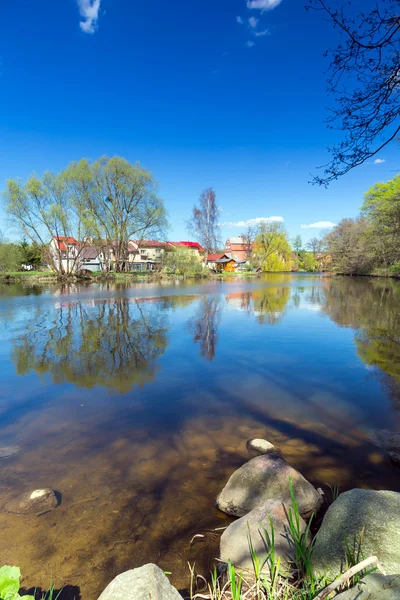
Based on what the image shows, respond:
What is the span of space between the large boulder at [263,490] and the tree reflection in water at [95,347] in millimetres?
3777

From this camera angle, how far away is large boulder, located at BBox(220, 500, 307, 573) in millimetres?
2381

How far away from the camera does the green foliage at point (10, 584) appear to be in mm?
1600

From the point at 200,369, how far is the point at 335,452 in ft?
13.3

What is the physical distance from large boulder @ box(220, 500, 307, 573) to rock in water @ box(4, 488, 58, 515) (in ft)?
6.67

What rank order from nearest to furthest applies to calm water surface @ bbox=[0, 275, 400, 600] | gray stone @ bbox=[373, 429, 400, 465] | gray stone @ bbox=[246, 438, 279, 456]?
calm water surface @ bbox=[0, 275, 400, 600]
gray stone @ bbox=[373, 429, 400, 465]
gray stone @ bbox=[246, 438, 279, 456]

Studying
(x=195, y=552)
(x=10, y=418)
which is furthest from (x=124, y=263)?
(x=195, y=552)

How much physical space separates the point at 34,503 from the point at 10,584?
7.14ft

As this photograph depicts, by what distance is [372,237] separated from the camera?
130 feet

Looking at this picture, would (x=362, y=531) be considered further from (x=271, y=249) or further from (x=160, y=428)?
(x=271, y=249)

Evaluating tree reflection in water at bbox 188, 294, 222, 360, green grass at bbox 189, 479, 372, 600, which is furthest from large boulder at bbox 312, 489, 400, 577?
tree reflection in water at bbox 188, 294, 222, 360

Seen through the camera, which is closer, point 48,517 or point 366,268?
point 48,517

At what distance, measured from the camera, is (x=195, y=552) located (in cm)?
285

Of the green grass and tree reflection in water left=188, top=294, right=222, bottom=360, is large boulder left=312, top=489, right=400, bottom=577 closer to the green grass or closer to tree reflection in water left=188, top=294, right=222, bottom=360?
the green grass

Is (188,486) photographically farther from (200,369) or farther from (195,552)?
(200,369)
